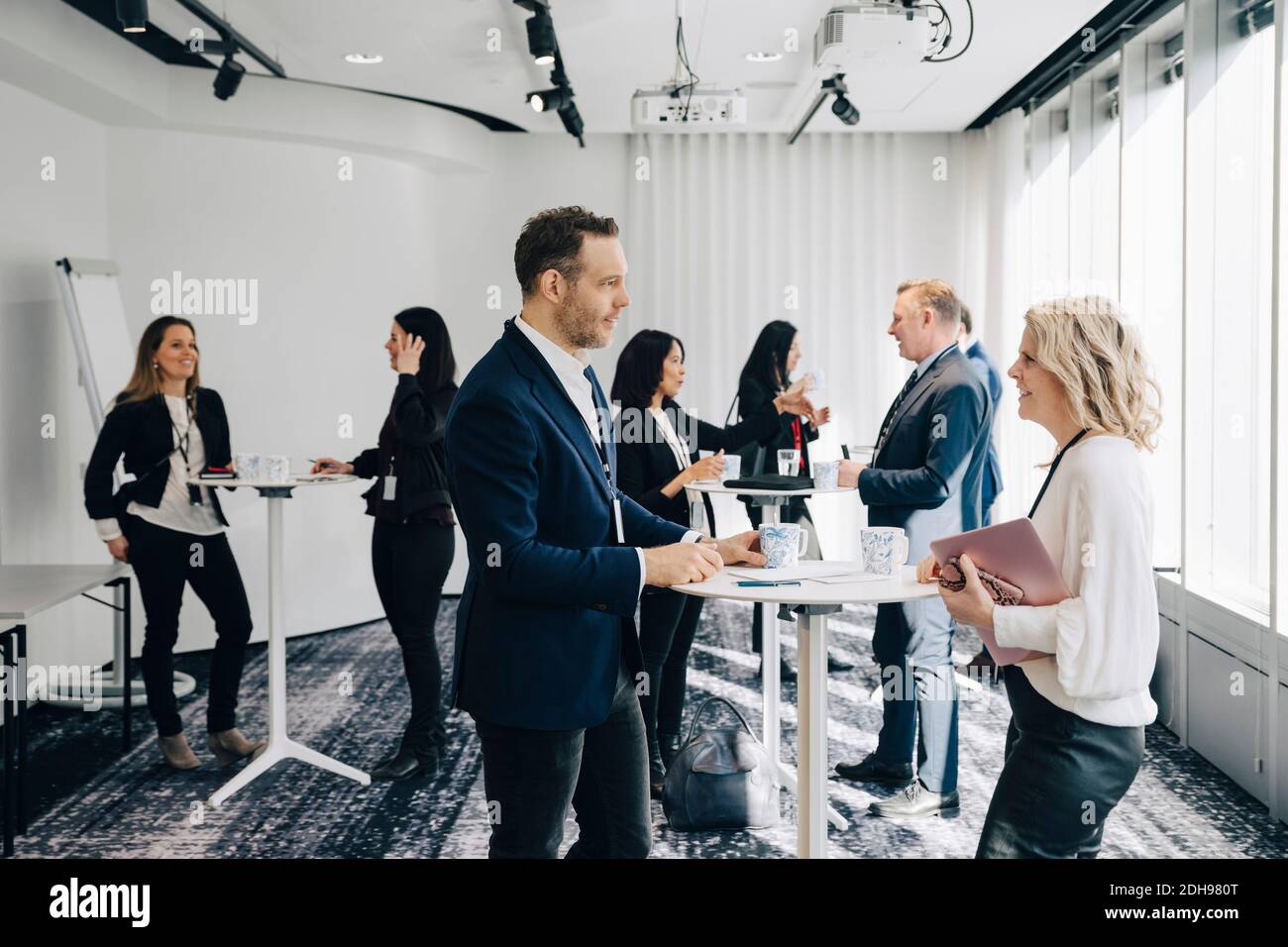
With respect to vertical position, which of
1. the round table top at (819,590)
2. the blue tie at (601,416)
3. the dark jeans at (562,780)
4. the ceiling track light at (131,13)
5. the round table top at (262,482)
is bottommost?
the dark jeans at (562,780)

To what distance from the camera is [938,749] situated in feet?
10.8

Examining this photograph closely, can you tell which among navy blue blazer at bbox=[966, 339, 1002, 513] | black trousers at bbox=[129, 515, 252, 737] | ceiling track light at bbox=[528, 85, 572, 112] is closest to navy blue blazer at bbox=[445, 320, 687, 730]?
black trousers at bbox=[129, 515, 252, 737]

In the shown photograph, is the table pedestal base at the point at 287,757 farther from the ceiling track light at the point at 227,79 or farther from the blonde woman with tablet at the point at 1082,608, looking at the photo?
the ceiling track light at the point at 227,79

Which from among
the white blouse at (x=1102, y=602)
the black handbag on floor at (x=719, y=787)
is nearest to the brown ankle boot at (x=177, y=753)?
the black handbag on floor at (x=719, y=787)

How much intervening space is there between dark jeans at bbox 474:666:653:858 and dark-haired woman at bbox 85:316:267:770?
2.14 metres

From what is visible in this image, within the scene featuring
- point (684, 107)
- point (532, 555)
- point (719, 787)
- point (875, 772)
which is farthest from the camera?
point (684, 107)

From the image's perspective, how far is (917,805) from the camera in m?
3.27

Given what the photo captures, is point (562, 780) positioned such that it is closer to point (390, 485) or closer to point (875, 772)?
point (390, 485)

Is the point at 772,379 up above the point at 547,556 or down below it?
above

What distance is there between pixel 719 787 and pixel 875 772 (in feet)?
3.10

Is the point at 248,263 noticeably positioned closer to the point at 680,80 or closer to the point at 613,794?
the point at 680,80

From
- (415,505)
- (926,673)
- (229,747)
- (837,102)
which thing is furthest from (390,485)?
(837,102)

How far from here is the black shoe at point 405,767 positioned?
11.8 feet

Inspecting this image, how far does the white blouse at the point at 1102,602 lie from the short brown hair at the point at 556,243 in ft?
2.93
